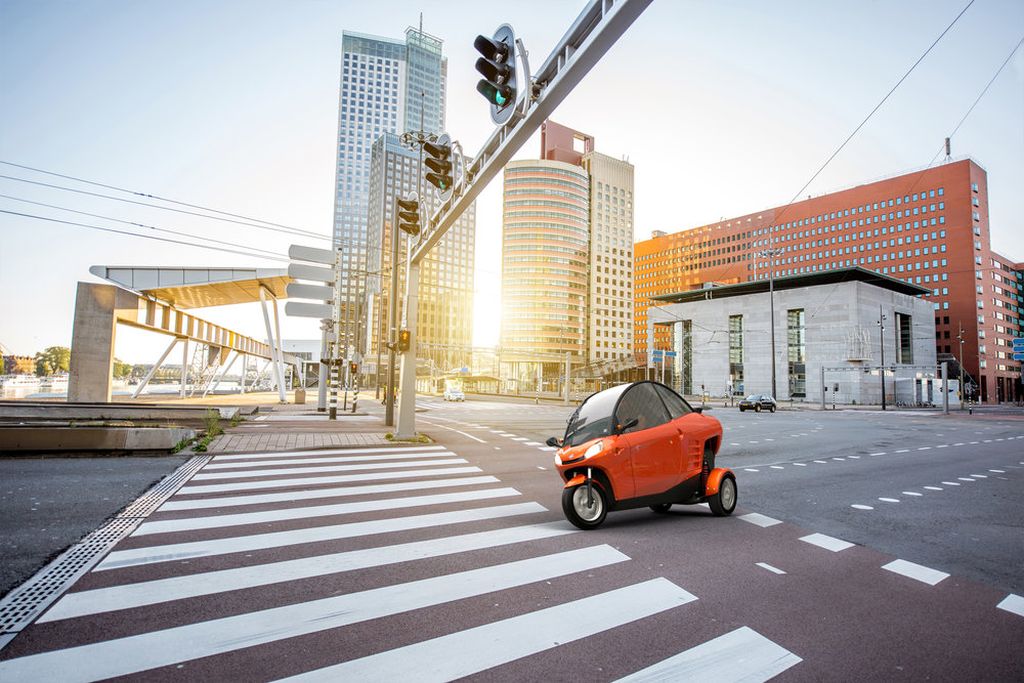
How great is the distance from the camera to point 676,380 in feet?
256

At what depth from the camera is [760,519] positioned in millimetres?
6031

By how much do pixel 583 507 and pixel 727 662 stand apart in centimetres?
265

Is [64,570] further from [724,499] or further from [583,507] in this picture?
[724,499]

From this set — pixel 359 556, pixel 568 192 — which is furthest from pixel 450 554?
pixel 568 192

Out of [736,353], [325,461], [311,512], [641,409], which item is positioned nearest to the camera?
[641,409]

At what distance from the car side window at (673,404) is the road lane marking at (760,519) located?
1.49 meters

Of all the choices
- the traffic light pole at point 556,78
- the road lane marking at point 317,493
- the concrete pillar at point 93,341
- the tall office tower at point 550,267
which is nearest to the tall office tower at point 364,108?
the tall office tower at point 550,267

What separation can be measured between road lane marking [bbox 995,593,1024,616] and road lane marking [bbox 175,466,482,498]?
22.6 feet

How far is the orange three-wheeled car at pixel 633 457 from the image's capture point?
17.4 ft

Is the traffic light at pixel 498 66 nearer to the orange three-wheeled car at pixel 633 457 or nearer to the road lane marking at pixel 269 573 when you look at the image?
the orange three-wheeled car at pixel 633 457

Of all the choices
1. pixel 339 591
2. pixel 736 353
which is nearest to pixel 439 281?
pixel 736 353

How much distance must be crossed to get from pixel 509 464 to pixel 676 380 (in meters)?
73.3

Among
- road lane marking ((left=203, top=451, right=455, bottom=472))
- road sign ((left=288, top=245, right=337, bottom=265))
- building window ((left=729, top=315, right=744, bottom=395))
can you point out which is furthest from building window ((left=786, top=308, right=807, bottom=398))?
road lane marking ((left=203, top=451, right=455, bottom=472))

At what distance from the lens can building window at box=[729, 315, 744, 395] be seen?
2744 inches
